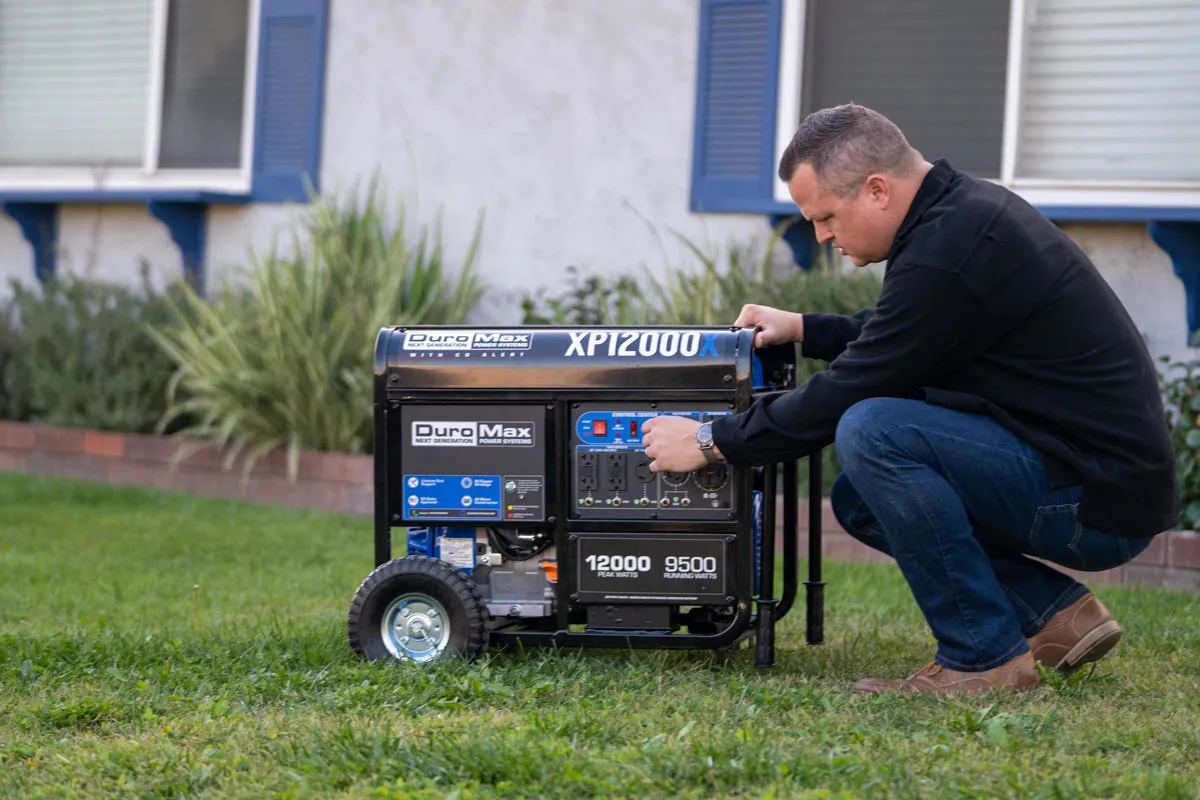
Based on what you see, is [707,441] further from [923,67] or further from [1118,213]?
[923,67]

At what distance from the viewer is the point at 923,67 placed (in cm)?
752

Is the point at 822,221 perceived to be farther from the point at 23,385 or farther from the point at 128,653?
the point at 23,385

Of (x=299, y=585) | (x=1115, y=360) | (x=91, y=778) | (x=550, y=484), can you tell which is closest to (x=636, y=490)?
(x=550, y=484)

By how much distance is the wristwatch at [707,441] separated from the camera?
379 cm

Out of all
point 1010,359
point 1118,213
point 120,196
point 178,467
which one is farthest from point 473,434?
point 120,196

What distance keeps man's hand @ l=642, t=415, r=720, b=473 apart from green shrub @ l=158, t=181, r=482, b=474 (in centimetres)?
383

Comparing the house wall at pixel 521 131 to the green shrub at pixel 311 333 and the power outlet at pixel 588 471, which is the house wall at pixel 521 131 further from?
the power outlet at pixel 588 471

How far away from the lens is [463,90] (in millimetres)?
8523

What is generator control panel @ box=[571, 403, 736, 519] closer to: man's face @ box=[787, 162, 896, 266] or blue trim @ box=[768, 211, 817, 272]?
man's face @ box=[787, 162, 896, 266]

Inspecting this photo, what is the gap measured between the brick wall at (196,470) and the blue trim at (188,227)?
1.19m

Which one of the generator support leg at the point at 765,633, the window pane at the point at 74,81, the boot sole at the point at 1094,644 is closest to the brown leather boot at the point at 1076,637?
the boot sole at the point at 1094,644

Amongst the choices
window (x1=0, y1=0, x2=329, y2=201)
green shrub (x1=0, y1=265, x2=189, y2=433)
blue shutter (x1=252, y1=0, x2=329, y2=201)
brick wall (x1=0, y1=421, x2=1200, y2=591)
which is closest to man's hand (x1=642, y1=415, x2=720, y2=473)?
brick wall (x1=0, y1=421, x2=1200, y2=591)

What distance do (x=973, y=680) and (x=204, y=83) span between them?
23.5 feet

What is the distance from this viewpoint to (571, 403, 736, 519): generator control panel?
3928mm
